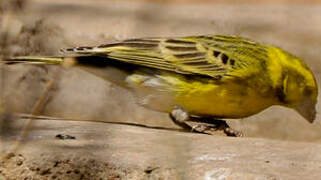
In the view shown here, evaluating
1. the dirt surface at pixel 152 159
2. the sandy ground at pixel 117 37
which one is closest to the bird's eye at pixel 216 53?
the sandy ground at pixel 117 37

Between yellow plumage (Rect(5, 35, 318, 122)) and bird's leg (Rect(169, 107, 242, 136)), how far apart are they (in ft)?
0.18

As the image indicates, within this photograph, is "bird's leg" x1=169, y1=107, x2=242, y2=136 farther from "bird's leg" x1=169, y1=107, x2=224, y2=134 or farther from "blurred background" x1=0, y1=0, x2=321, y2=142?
"blurred background" x1=0, y1=0, x2=321, y2=142

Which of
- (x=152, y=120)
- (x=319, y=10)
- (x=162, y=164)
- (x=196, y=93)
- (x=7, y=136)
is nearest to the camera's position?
(x=162, y=164)

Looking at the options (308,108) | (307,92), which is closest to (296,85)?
(307,92)

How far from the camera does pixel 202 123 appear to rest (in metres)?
5.57

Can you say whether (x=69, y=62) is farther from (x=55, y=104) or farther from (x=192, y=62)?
(x=55, y=104)

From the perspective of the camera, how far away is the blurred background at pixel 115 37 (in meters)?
6.75

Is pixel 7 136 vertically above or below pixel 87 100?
above

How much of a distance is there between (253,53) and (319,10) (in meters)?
2.30

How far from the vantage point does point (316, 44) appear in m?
7.17

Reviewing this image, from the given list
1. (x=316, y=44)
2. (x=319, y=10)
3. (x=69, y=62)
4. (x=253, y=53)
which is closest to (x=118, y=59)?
(x=69, y=62)

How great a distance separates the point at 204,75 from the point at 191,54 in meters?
0.25

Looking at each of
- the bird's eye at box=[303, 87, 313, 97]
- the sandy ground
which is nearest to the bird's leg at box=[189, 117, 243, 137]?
the bird's eye at box=[303, 87, 313, 97]

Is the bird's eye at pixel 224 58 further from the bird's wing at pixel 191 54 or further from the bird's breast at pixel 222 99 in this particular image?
the bird's breast at pixel 222 99
